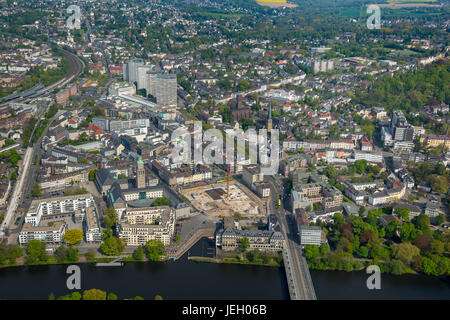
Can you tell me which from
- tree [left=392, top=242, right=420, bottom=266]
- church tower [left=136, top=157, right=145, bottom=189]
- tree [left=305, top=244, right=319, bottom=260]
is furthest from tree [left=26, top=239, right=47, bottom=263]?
tree [left=392, top=242, right=420, bottom=266]

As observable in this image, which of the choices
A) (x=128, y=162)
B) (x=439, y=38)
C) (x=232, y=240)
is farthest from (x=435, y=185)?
(x=439, y=38)

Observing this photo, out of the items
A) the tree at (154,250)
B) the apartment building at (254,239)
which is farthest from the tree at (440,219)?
the tree at (154,250)

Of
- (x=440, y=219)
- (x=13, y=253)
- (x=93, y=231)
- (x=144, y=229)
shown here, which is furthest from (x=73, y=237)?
(x=440, y=219)

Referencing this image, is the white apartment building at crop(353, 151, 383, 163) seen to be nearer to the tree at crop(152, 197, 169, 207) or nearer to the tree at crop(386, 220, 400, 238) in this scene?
the tree at crop(386, 220, 400, 238)

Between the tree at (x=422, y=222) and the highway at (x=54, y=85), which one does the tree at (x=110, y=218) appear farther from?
the highway at (x=54, y=85)

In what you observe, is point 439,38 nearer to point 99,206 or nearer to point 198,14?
point 198,14
